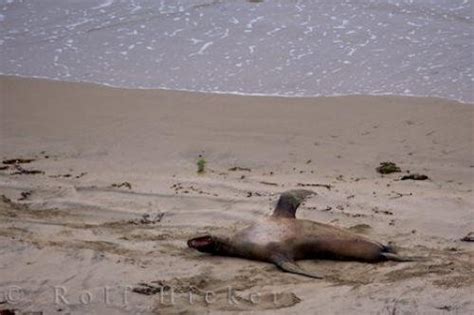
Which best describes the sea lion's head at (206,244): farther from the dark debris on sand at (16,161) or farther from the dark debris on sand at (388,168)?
the dark debris on sand at (16,161)

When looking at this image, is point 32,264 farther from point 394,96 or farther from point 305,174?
point 394,96

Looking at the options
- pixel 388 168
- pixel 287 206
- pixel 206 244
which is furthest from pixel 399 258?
pixel 388 168

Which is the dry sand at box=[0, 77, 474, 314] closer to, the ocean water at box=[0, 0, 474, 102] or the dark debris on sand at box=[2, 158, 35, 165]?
the dark debris on sand at box=[2, 158, 35, 165]

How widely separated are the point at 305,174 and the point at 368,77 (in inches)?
101

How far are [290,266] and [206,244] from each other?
0.50m

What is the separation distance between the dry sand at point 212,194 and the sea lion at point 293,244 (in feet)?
0.29

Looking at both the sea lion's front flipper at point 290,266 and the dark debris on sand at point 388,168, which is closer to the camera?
the sea lion's front flipper at point 290,266

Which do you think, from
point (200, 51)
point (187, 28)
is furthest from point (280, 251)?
point (187, 28)

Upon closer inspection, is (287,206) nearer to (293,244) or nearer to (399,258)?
(293,244)

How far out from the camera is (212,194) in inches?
225

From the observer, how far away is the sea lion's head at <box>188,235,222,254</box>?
4629 mm

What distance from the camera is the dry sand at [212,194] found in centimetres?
406

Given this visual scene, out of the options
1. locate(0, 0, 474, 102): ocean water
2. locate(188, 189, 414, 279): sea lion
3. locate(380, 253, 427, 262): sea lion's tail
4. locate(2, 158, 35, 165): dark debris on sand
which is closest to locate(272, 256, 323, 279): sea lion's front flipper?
locate(188, 189, 414, 279): sea lion

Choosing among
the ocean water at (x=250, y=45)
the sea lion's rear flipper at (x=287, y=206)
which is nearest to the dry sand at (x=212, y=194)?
the sea lion's rear flipper at (x=287, y=206)
